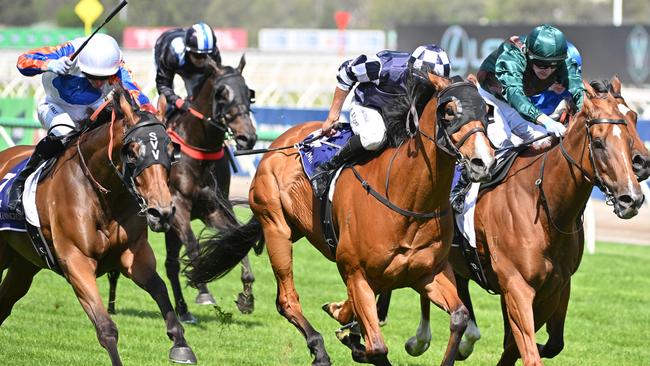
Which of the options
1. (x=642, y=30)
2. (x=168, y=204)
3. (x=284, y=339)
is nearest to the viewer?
(x=168, y=204)

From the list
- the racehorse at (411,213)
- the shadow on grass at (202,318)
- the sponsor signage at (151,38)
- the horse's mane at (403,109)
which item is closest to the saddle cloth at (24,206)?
the racehorse at (411,213)

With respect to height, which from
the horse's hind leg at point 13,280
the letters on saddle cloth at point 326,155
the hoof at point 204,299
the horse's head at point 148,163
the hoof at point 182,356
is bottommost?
the hoof at point 204,299

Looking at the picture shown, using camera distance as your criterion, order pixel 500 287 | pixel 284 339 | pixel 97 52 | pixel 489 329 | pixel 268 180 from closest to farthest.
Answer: pixel 500 287, pixel 97 52, pixel 268 180, pixel 284 339, pixel 489 329

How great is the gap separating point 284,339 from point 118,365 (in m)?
2.38

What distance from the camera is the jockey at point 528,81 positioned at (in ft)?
23.5

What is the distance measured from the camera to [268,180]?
8.07 m

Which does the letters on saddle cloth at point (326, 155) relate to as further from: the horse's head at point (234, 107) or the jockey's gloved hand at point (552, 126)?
the horse's head at point (234, 107)

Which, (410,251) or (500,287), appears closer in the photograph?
(410,251)

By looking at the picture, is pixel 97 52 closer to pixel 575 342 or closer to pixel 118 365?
pixel 118 365

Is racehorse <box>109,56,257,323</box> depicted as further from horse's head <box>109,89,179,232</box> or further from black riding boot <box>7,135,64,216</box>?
horse's head <box>109,89,179,232</box>

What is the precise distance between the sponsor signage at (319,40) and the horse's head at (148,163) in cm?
4479

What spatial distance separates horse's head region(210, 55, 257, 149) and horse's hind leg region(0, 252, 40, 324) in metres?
2.23

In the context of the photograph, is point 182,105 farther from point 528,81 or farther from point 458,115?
point 458,115

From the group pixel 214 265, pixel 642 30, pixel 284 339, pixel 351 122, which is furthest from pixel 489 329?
pixel 642 30
